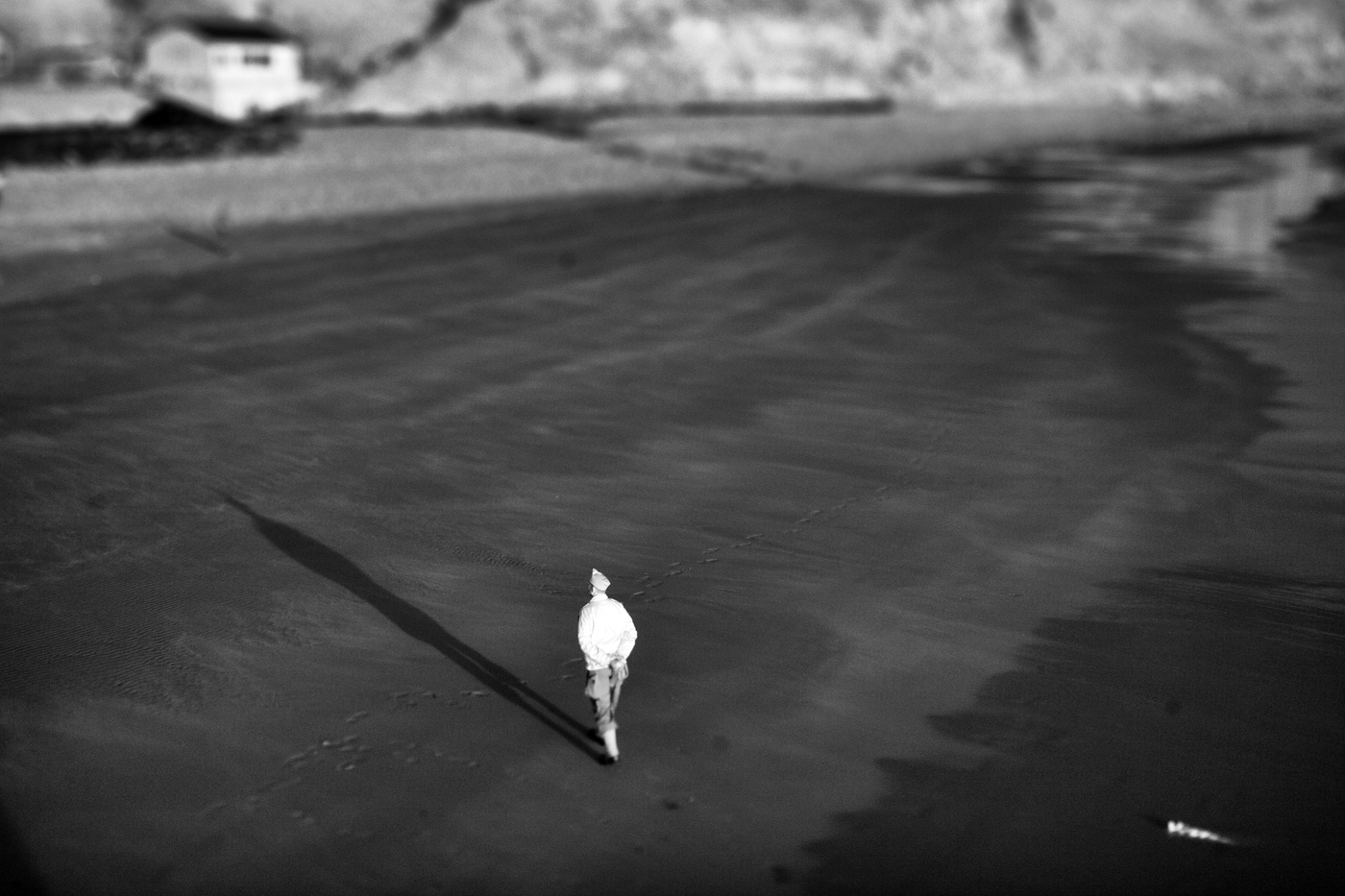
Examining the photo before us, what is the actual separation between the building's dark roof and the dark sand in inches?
1795

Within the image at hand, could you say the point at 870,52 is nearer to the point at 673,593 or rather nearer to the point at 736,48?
the point at 736,48

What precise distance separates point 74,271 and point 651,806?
19097 millimetres

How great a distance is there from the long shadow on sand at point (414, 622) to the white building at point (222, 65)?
176ft

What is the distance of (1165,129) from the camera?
213 ft

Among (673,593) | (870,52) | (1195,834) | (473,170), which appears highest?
(870,52)

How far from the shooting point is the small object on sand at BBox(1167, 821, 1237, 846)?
7043 millimetres

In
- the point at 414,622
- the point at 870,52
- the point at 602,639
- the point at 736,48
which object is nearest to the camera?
the point at 602,639

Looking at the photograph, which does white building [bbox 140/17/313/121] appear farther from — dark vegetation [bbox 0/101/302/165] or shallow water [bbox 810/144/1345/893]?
shallow water [bbox 810/144/1345/893]

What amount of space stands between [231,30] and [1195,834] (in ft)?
212

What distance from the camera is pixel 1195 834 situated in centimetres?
711

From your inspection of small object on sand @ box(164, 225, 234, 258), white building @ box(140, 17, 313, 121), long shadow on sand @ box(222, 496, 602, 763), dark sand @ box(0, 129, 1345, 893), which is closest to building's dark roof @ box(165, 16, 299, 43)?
white building @ box(140, 17, 313, 121)

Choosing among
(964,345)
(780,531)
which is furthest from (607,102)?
(780,531)

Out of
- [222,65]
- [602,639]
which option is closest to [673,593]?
[602,639]

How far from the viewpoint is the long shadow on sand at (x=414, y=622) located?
814 centimetres
